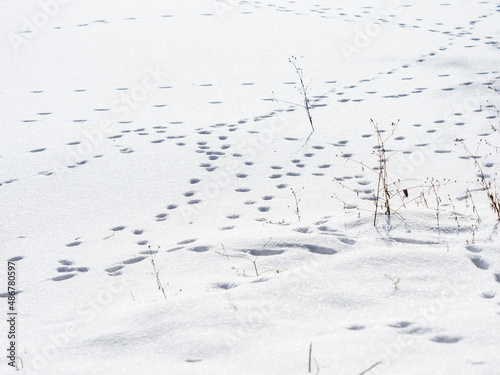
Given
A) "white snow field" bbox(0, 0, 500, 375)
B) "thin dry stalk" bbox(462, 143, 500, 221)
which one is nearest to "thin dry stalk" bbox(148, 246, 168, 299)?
"white snow field" bbox(0, 0, 500, 375)

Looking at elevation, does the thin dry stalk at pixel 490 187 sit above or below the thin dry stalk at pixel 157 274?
above

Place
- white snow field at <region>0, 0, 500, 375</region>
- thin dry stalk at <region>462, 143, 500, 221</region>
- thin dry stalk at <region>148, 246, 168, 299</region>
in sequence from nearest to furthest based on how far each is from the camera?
white snow field at <region>0, 0, 500, 375</region> < thin dry stalk at <region>148, 246, 168, 299</region> < thin dry stalk at <region>462, 143, 500, 221</region>

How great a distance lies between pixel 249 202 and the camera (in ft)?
16.6

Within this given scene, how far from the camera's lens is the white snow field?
2807 millimetres

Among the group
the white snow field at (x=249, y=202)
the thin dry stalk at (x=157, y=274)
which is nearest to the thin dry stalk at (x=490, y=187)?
the white snow field at (x=249, y=202)

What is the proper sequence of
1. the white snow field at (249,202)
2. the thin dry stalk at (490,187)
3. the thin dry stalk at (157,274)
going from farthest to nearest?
the thin dry stalk at (490,187) < the thin dry stalk at (157,274) < the white snow field at (249,202)

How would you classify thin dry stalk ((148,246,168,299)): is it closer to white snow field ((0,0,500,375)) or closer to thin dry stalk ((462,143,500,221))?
white snow field ((0,0,500,375))

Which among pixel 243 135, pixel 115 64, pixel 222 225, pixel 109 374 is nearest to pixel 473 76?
pixel 243 135

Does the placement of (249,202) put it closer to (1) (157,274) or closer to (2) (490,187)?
(1) (157,274)

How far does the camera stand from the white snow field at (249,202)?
9.21 ft

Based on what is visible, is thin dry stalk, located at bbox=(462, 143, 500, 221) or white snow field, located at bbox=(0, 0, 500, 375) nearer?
white snow field, located at bbox=(0, 0, 500, 375)

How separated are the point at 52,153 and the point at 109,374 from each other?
172 inches

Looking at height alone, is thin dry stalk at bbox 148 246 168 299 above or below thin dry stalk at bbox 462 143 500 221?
below

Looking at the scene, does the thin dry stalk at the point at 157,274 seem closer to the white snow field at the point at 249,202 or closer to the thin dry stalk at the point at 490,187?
the white snow field at the point at 249,202
